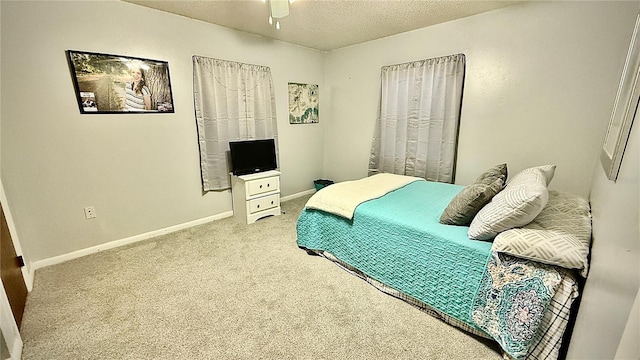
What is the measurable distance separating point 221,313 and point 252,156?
6.46ft

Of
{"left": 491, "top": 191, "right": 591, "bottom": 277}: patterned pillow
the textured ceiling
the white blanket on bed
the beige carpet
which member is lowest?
the beige carpet

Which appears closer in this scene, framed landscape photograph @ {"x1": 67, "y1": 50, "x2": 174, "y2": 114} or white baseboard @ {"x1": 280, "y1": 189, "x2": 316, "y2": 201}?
framed landscape photograph @ {"x1": 67, "y1": 50, "x2": 174, "y2": 114}

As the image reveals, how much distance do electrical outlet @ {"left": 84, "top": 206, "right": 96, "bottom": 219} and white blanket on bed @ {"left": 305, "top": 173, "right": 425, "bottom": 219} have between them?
203 centimetres

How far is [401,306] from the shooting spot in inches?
72.4

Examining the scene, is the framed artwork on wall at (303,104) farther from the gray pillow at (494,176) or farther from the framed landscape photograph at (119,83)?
the gray pillow at (494,176)

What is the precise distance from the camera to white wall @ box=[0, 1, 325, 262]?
6.84 ft

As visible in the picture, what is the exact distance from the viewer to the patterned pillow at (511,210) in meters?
1.35

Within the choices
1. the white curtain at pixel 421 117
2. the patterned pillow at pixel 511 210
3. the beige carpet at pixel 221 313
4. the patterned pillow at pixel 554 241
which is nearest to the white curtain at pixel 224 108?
the beige carpet at pixel 221 313

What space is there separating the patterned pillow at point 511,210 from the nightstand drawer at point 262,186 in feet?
7.55

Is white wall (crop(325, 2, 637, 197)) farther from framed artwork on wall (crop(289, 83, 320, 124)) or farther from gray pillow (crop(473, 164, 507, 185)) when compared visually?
framed artwork on wall (crop(289, 83, 320, 124))

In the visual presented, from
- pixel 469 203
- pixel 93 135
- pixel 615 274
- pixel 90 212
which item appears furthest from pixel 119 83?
pixel 615 274

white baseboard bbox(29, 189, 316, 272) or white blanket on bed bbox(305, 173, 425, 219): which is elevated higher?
white blanket on bed bbox(305, 173, 425, 219)

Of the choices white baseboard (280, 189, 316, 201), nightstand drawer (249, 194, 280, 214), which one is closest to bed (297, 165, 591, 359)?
nightstand drawer (249, 194, 280, 214)

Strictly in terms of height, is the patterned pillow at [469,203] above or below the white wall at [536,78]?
below
